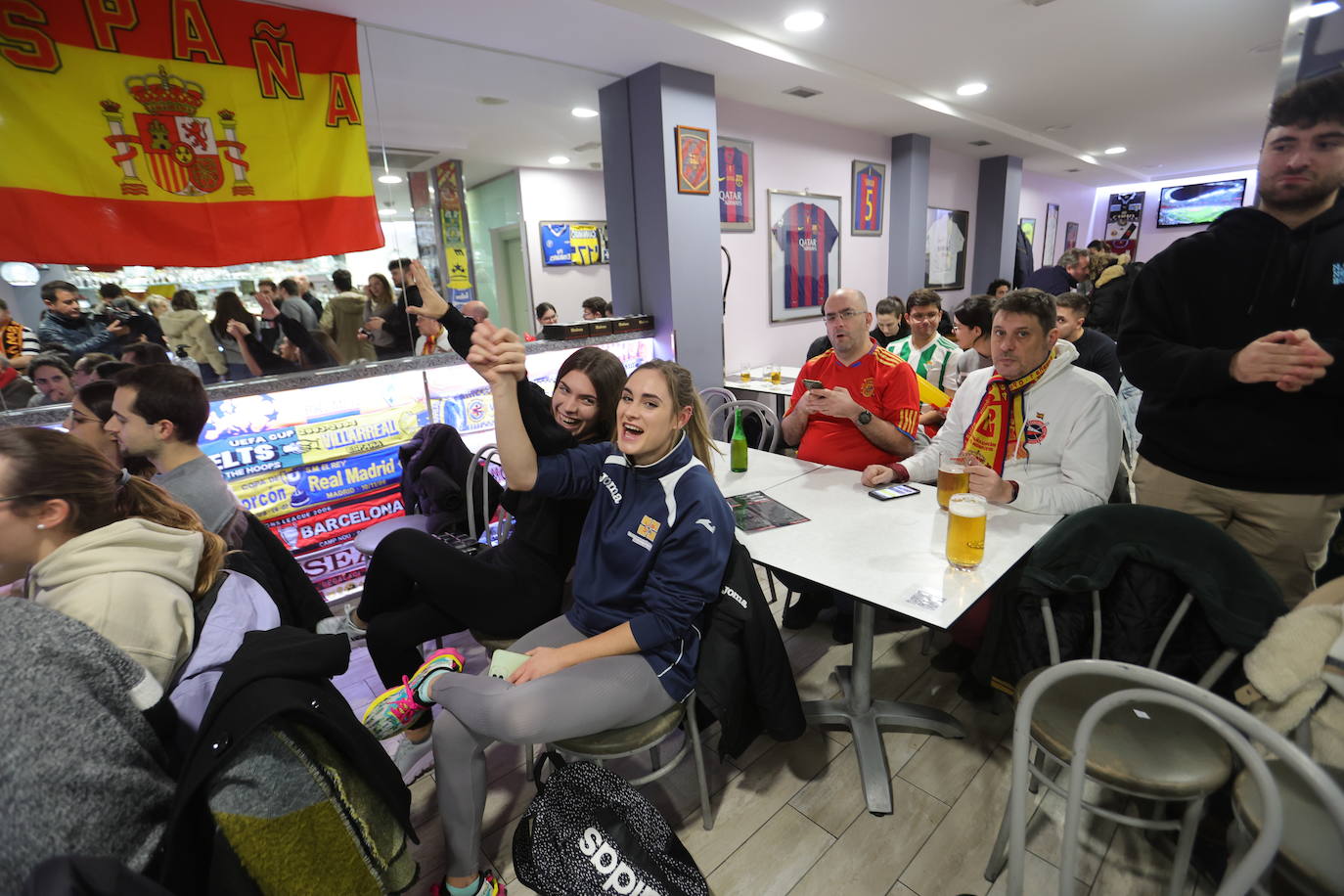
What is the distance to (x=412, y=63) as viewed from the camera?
3.25 meters

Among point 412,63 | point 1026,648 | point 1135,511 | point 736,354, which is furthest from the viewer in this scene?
point 736,354

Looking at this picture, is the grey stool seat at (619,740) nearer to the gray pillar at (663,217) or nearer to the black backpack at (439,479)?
the black backpack at (439,479)

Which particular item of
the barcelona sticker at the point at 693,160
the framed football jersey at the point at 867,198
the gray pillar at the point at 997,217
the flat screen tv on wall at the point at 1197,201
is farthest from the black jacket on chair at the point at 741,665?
the flat screen tv on wall at the point at 1197,201

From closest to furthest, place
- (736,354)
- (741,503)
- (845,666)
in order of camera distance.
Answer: (741,503), (845,666), (736,354)

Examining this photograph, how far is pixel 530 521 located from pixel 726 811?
40.4 inches

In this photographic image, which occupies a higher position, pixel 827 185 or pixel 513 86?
pixel 513 86

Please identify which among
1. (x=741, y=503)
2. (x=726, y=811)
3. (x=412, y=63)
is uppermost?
(x=412, y=63)

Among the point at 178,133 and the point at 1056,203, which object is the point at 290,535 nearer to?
the point at 178,133

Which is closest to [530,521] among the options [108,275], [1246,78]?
[108,275]

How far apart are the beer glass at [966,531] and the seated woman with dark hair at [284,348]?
9.61 feet

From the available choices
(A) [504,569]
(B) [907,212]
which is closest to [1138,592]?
(A) [504,569]

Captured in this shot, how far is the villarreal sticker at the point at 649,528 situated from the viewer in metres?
1.46

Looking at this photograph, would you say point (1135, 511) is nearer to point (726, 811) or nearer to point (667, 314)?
point (726, 811)

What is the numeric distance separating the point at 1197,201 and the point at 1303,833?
1220cm
